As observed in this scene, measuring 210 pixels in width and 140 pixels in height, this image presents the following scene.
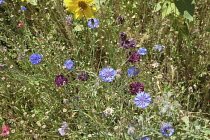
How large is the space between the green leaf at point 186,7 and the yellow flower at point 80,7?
60 centimetres

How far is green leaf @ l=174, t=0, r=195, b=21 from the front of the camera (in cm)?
155

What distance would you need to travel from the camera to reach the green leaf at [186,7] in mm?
1547

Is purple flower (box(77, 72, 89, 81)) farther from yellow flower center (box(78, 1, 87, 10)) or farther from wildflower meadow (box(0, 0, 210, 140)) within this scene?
yellow flower center (box(78, 1, 87, 10))

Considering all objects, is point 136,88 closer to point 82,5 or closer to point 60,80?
point 60,80

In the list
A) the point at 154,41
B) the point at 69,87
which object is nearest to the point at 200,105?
the point at 154,41

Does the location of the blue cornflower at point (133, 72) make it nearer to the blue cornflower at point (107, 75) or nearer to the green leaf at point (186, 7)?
the blue cornflower at point (107, 75)

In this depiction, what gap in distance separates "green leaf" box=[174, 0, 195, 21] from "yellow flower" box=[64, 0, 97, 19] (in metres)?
0.60

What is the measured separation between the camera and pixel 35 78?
1.65 metres

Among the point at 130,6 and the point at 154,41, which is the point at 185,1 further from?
the point at 130,6

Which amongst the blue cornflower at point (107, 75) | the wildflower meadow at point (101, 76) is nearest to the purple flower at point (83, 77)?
the wildflower meadow at point (101, 76)

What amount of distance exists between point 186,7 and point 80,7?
733 millimetres

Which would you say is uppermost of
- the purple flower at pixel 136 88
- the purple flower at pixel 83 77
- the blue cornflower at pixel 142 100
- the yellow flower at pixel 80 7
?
the yellow flower at pixel 80 7

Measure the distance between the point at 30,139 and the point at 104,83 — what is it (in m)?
0.71

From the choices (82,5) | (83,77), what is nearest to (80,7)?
(82,5)
